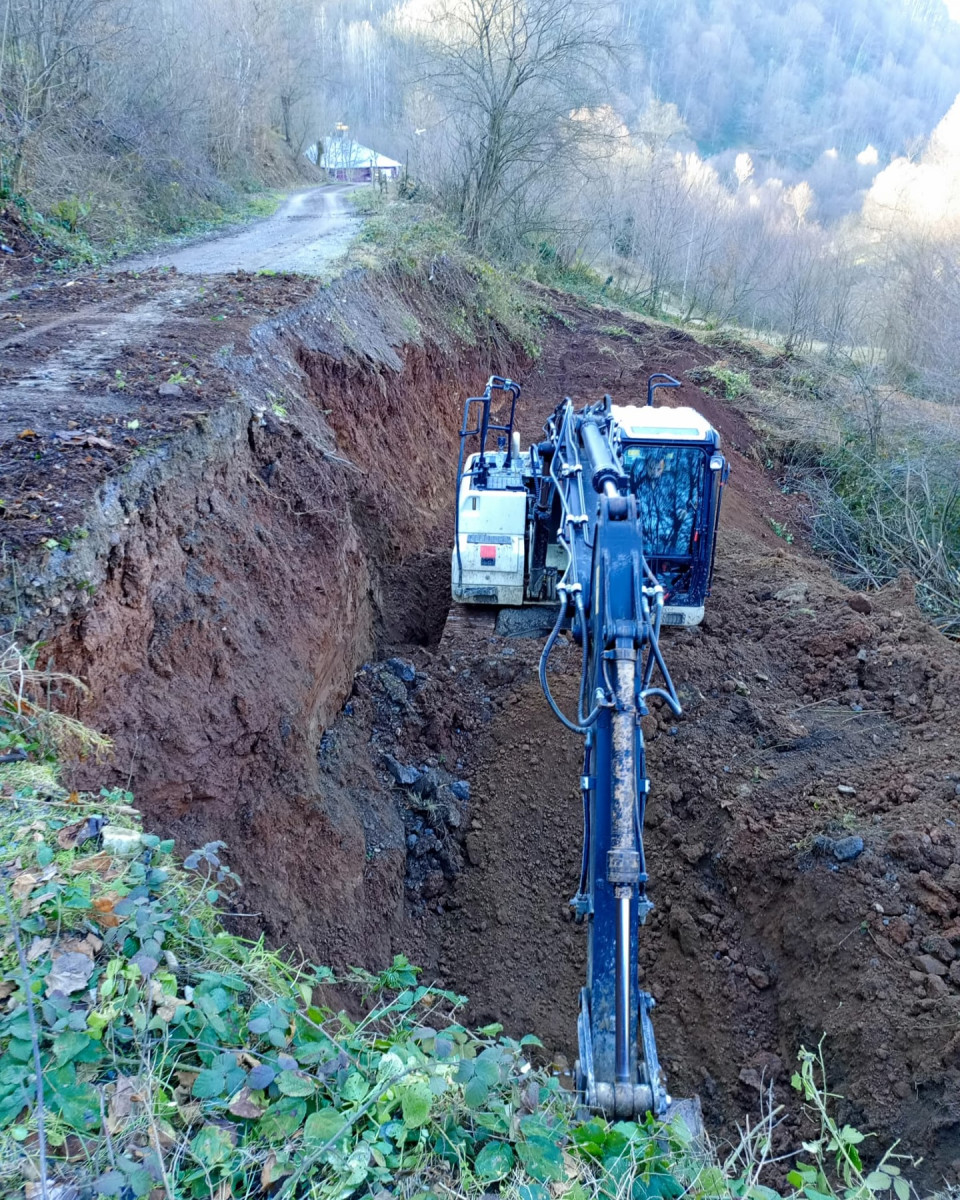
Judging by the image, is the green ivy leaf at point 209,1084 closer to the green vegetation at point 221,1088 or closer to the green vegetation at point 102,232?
the green vegetation at point 221,1088

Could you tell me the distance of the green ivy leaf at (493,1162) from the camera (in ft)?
9.04

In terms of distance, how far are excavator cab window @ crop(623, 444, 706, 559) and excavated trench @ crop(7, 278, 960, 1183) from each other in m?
1.33

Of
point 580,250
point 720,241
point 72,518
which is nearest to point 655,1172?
point 72,518

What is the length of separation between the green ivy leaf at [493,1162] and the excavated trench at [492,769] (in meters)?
3.02

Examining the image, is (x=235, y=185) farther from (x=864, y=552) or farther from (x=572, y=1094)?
(x=572, y=1094)

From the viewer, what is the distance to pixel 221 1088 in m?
2.72

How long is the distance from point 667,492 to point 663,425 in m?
0.71

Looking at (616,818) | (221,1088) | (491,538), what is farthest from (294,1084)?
(491,538)

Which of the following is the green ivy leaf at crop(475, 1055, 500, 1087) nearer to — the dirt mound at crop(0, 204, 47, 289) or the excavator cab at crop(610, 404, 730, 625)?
the excavator cab at crop(610, 404, 730, 625)

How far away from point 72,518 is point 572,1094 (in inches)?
171

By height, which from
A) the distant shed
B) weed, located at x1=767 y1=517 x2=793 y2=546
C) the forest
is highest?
the distant shed

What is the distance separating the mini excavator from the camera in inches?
146

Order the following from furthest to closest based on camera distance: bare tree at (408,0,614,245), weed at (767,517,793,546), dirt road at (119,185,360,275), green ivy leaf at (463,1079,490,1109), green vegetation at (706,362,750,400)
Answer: bare tree at (408,0,614,245) → green vegetation at (706,362,750,400) → weed at (767,517,793,546) → dirt road at (119,185,360,275) → green ivy leaf at (463,1079,490,1109)

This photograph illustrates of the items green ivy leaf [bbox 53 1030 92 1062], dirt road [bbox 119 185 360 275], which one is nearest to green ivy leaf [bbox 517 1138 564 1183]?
green ivy leaf [bbox 53 1030 92 1062]
